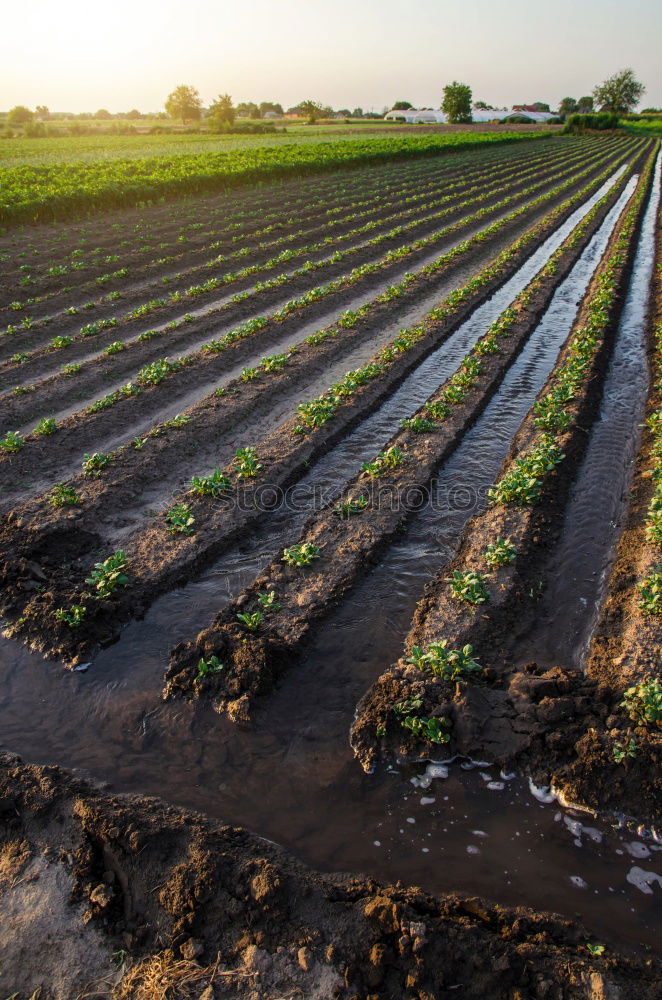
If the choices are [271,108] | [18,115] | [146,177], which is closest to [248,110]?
[271,108]

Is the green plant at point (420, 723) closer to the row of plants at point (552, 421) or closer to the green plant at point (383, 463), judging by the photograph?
the row of plants at point (552, 421)

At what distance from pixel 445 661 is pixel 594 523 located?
4155 mm

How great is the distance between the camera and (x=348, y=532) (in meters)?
9.05

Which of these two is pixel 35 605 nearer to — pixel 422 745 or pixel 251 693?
pixel 251 693

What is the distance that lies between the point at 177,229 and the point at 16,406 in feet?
58.4

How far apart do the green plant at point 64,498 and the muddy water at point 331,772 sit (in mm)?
2757

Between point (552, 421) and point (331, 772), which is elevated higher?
point (552, 421)

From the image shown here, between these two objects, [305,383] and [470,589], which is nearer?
[470,589]

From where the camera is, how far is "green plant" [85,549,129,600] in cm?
802

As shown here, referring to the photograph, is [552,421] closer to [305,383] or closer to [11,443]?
[305,383]

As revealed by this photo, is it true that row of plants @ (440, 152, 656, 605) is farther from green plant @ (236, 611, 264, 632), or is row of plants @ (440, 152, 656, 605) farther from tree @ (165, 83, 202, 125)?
tree @ (165, 83, 202, 125)

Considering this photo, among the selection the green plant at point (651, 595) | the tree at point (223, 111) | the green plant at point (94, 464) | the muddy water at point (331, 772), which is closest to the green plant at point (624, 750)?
the muddy water at point (331, 772)

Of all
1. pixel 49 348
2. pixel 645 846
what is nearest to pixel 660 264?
pixel 49 348

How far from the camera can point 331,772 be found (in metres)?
5.96
